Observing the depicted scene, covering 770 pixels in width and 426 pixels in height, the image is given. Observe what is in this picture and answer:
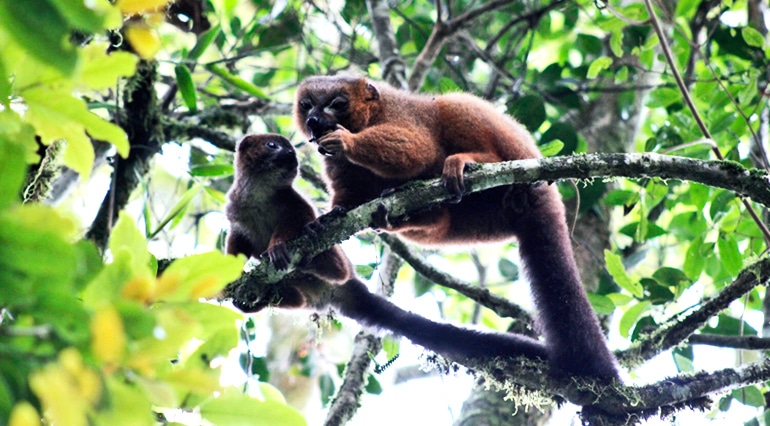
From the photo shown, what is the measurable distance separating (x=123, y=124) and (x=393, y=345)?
8.69 ft

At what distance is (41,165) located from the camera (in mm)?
4082

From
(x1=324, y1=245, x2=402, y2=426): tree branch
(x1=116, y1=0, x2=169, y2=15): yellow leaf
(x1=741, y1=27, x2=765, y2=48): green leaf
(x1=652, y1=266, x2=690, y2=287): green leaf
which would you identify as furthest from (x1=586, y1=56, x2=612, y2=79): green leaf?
(x1=116, y1=0, x2=169, y2=15): yellow leaf

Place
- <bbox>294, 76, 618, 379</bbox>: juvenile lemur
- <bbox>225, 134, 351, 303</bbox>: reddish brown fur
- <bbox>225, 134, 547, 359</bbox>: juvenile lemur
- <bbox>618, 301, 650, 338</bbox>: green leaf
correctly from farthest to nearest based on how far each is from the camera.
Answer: <bbox>618, 301, 650, 338</bbox>: green leaf
<bbox>225, 134, 351, 303</bbox>: reddish brown fur
<bbox>225, 134, 547, 359</bbox>: juvenile lemur
<bbox>294, 76, 618, 379</bbox>: juvenile lemur

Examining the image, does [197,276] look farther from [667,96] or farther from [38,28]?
[667,96]

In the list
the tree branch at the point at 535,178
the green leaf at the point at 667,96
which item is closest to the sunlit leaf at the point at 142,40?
the tree branch at the point at 535,178

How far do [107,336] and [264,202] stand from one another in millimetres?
3739

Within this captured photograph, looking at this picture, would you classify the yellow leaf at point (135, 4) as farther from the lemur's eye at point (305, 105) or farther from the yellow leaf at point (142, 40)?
the lemur's eye at point (305, 105)

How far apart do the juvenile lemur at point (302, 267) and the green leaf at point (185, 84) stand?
1.77ft

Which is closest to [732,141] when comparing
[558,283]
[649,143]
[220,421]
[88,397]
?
[649,143]

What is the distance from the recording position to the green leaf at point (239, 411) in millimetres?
1728

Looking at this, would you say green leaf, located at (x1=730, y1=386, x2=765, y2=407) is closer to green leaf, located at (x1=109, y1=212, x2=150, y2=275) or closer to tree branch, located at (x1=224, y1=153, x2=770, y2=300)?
tree branch, located at (x1=224, y1=153, x2=770, y2=300)

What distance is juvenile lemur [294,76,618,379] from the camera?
13.8 feet

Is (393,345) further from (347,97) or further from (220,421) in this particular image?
(220,421)

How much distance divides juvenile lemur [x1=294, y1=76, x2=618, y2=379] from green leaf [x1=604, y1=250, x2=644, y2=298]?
374mm
